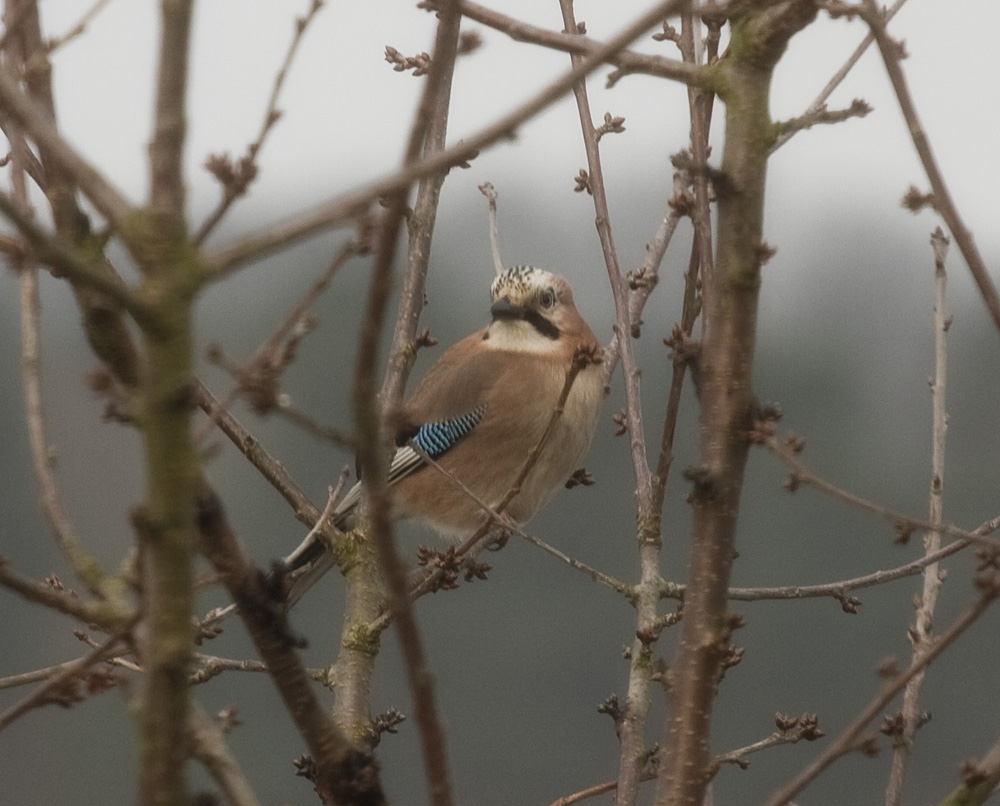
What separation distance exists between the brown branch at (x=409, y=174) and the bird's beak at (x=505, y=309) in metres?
3.81

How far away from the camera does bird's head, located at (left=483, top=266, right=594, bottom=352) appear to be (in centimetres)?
516

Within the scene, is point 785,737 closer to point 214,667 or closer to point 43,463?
point 214,667

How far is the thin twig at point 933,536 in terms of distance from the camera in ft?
7.89

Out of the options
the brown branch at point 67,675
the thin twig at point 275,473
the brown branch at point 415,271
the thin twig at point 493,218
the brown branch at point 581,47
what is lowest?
the brown branch at point 67,675

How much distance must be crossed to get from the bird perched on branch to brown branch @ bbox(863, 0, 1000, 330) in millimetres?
3136

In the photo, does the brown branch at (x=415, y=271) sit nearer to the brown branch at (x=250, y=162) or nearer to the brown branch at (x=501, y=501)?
the brown branch at (x=501, y=501)

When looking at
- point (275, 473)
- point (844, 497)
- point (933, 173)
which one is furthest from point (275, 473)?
point (933, 173)

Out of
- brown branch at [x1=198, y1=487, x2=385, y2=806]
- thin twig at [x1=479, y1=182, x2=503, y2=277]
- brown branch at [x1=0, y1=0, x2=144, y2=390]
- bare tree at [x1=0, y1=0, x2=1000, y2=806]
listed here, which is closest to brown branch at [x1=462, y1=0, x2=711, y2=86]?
bare tree at [x1=0, y1=0, x2=1000, y2=806]

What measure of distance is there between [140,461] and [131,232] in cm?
19

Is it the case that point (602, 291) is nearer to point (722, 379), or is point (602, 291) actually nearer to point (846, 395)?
point (722, 379)

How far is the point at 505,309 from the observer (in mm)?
5109

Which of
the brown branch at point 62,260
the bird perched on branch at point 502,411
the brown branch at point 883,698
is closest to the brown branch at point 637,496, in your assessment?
the brown branch at point 883,698

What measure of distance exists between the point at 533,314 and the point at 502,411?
1.23 ft

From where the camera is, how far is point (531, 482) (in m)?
4.80
